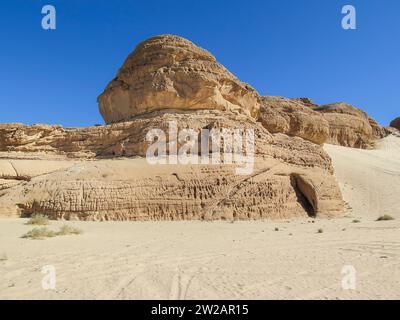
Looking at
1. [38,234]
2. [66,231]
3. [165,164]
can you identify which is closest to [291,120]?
[165,164]

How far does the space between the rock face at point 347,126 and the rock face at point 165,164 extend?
26.1 meters

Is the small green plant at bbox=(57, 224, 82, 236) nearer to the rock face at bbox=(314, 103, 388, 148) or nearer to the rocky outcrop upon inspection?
the rocky outcrop

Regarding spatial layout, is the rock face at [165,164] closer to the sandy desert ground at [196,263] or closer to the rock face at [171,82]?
the rock face at [171,82]

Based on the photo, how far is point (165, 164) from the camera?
577 inches

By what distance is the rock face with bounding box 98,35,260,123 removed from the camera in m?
17.2

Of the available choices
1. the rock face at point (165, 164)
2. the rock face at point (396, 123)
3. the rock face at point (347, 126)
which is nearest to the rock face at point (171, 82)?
the rock face at point (165, 164)

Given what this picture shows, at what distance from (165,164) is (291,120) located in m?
13.5

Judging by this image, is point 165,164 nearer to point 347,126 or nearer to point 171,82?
point 171,82

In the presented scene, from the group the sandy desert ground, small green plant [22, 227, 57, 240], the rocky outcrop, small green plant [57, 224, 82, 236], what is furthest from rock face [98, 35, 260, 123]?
small green plant [22, 227, 57, 240]

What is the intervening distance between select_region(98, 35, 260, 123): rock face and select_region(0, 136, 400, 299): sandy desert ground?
809cm
